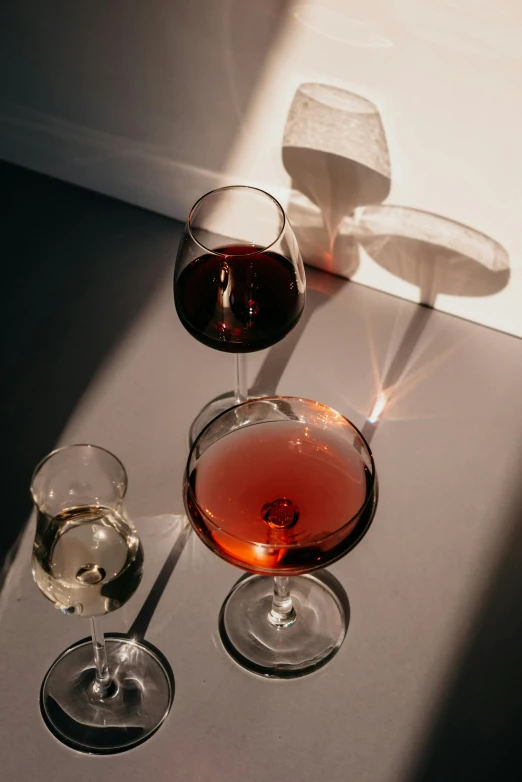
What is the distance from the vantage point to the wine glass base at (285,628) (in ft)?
3.30

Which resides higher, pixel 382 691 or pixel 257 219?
pixel 257 219

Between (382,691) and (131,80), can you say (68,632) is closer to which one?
(382,691)

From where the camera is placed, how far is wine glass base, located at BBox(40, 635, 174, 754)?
95 centimetres

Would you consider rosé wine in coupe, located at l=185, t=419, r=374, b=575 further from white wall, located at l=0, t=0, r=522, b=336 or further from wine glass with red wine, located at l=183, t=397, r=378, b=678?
white wall, located at l=0, t=0, r=522, b=336

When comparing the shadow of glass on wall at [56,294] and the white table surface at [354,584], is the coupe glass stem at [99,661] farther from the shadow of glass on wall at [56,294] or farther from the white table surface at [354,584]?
the shadow of glass on wall at [56,294]

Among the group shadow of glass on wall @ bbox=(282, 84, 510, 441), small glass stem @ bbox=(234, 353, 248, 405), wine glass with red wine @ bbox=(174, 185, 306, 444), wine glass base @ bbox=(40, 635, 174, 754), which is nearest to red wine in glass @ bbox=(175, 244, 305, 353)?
wine glass with red wine @ bbox=(174, 185, 306, 444)

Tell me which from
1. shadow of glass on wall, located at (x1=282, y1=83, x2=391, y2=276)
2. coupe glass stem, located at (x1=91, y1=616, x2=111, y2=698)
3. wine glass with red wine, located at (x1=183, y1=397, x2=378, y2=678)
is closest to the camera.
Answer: wine glass with red wine, located at (x1=183, y1=397, x2=378, y2=678)

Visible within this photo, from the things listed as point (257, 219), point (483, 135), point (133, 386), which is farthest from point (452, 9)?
point (133, 386)

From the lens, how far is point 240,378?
1.13m

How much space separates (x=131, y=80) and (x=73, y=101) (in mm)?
114

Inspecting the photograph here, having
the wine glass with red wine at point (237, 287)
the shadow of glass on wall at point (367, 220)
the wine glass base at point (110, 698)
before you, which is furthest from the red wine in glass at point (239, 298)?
the wine glass base at point (110, 698)

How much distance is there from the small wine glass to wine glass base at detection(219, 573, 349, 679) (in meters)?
0.09

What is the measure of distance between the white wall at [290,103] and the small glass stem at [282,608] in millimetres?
458

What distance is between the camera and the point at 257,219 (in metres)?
1.09
